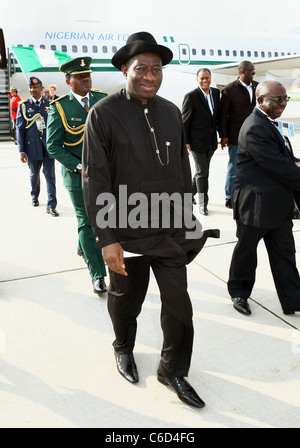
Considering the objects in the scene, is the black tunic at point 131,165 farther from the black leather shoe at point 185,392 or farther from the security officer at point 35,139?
the security officer at point 35,139

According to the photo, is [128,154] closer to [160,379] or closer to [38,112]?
[160,379]

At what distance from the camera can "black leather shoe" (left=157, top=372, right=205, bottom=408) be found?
2363 millimetres

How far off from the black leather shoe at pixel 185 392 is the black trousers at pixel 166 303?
4 cm

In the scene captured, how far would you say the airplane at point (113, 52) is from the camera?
15055 millimetres

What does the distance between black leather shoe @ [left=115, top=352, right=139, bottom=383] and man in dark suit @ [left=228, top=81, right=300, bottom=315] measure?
1.14m

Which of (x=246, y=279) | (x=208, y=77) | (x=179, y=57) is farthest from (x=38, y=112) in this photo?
(x=179, y=57)

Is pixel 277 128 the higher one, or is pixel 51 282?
pixel 277 128

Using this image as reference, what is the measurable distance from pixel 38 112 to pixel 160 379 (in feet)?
16.4

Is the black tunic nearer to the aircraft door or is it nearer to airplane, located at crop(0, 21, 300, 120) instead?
airplane, located at crop(0, 21, 300, 120)

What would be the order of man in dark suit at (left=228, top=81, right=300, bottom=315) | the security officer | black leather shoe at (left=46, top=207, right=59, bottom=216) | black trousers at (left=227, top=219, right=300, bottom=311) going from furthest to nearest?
the security officer
black leather shoe at (left=46, top=207, right=59, bottom=216)
black trousers at (left=227, top=219, right=300, bottom=311)
man in dark suit at (left=228, top=81, right=300, bottom=315)

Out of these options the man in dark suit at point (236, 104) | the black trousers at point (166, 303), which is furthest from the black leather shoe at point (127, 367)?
the man in dark suit at point (236, 104)

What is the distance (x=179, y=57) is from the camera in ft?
58.6

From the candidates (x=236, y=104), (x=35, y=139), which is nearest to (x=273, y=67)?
(x=236, y=104)

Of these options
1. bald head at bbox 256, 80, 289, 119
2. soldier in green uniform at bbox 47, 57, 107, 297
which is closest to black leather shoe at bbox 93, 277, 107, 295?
soldier in green uniform at bbox 47, 57, 107, 297
